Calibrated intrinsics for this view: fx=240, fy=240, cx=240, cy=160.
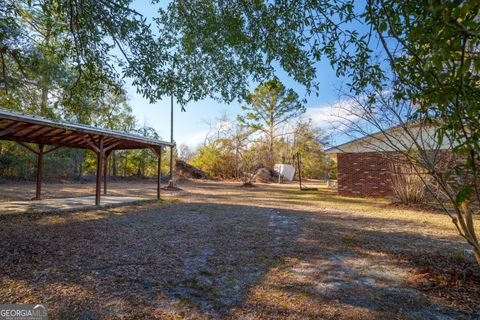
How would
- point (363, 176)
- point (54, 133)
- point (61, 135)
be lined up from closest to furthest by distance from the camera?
point (54, 133) → point (61, 135) → point (363, 176)

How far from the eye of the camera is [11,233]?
13.7 ft

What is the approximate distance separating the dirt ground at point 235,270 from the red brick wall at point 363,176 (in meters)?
5.22

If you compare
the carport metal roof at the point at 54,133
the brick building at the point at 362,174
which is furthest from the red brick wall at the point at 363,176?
the carport metal roof at the point at 54,133

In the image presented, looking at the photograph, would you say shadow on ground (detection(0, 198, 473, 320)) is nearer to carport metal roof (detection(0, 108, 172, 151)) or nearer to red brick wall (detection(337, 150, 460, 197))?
carport metal roof (detection(0, 108, 172, 151))

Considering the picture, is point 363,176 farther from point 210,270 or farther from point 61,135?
point 61,135

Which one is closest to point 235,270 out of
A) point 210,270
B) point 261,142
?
point 210,270

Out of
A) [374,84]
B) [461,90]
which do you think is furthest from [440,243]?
[461,90]

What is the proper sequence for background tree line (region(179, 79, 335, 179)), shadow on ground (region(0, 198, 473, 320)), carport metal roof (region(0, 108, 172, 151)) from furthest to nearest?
background tree line (region(179, 79, 335, 179)), carport metal roof (region(0, 108, 172, 151)), shadow on ground (region(0, 198, 473, 320))

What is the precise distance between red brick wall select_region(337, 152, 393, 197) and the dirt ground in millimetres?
5218

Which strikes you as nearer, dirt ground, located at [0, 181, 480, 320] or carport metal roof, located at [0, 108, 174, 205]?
dirt ground, located at [0, 181, 480, 320]

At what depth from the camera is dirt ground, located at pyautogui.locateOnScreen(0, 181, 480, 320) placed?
214 cm

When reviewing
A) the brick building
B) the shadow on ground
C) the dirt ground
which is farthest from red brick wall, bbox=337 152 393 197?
the shadow on ground

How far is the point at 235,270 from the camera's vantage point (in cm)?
298

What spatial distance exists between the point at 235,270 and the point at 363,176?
9766 millimetres
